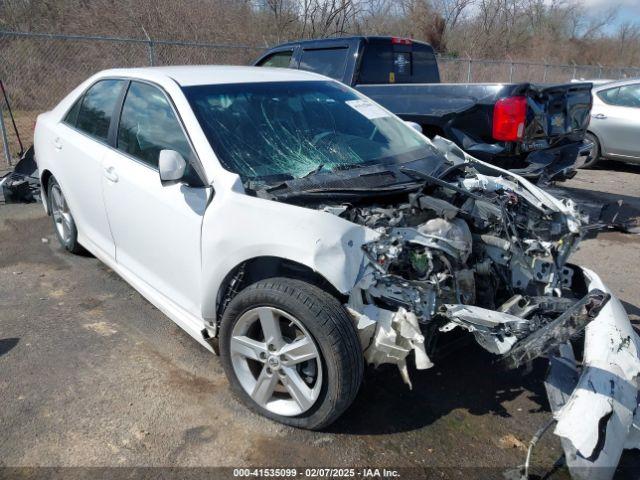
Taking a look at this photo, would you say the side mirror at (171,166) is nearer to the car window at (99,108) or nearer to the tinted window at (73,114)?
the car window at (99,108)

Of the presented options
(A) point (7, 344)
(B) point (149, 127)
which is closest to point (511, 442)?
(B) point (149, 127)

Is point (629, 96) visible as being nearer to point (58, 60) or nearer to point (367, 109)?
point (367, 109)

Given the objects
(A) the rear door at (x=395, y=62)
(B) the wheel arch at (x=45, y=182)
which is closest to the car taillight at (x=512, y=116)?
(A) the rear door at (x=395, y=62)

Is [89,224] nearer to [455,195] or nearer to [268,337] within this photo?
[268,337]

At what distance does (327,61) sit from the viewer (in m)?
6.91

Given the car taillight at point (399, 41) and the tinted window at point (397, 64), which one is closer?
the tinted window at point (397, 64)

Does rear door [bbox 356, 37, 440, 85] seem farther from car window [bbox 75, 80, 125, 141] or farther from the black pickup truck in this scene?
car window [bbox 75, 80, 125, 141]

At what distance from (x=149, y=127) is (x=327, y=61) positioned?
402 centimetres

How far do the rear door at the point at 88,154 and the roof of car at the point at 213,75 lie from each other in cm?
23

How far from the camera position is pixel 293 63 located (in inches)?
288

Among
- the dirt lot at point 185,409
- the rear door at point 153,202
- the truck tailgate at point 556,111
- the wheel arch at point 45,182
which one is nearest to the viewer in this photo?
the dirt lot at point 185,409

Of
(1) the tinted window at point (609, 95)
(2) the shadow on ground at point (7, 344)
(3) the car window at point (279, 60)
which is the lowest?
(2) the shadow on ground at point (7, 344)

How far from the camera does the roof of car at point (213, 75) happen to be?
11.2ft

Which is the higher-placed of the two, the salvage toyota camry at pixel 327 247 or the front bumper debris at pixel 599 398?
the salvage toyota camry at pixel 327 247
